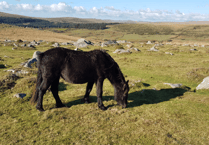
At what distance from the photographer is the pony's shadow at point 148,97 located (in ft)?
34.4

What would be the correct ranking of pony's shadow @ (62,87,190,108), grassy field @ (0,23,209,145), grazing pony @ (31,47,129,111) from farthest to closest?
pony's shadow @ (62,87,190,108) → grazing pony @ (31,47,129,111) → grassy field @ (0,23,209,145)

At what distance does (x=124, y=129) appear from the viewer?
285 inches

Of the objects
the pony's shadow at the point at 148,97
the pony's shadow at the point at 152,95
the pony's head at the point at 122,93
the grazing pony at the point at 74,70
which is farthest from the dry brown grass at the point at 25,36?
the pony's head at the point at 122,93

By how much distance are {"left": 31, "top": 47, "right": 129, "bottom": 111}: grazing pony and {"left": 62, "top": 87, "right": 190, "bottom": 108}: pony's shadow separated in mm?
1419

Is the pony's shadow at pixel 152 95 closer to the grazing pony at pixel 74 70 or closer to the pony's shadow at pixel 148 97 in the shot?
the pony's shadow at pixel 148 97

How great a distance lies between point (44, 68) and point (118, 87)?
484 cm

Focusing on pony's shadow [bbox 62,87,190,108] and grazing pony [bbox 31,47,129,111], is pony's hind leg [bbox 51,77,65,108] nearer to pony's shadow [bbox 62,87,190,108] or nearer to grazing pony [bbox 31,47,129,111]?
grazing pony [bbox 31,47,129,111]

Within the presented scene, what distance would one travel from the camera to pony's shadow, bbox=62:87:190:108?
34.4 feet

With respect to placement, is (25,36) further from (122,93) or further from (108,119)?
(108,119)

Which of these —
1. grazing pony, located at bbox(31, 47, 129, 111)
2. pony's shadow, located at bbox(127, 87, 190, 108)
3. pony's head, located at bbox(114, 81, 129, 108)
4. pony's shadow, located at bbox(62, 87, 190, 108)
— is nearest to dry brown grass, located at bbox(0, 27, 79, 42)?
pony's shadow, located at bbox(62, 87, 190, 108)

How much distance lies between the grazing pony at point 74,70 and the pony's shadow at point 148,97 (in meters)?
1.42

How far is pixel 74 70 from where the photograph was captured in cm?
837

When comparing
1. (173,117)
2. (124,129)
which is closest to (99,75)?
(124,129)

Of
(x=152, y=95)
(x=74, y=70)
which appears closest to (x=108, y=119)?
(x=74, y=70)
